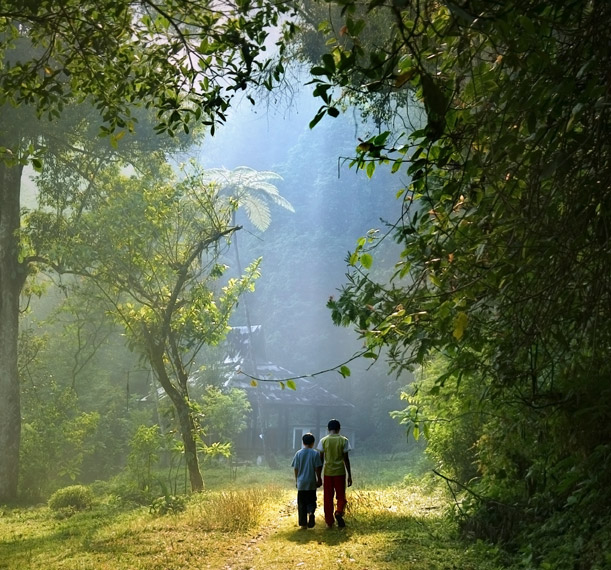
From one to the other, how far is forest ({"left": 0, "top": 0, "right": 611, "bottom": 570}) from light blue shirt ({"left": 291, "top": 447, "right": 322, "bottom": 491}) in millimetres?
827

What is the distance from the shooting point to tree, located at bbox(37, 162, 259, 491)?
1557 cm

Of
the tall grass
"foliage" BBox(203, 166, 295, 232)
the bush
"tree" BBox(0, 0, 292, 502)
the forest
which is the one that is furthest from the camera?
"foliage" BBox(203, 166, 295, 232)

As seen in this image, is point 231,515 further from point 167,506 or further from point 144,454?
point 144,454

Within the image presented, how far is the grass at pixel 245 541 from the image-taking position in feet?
23.2

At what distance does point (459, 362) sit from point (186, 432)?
11.8 m

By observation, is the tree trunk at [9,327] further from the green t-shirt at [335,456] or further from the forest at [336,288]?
the green t-shirt at [335,456]

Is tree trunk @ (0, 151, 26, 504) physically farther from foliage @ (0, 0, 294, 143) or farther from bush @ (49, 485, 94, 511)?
foliage @ (0, 0, 294, 143)

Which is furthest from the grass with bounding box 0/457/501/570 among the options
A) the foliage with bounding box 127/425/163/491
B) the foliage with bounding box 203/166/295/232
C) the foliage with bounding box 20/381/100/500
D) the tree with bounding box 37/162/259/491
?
the foliage with bounding box 203/166/295/232

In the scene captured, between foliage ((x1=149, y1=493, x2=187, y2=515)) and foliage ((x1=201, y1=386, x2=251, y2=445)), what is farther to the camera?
foliage ((x1=201, y1=386, x2=251, y2=445))

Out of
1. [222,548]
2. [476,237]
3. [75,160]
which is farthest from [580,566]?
[75,160]

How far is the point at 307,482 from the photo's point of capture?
31.0 ft

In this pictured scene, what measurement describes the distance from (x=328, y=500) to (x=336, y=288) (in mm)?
4035

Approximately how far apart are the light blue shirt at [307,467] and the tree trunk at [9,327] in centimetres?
1152

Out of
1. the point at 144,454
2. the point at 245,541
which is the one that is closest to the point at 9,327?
the point at 144,454
